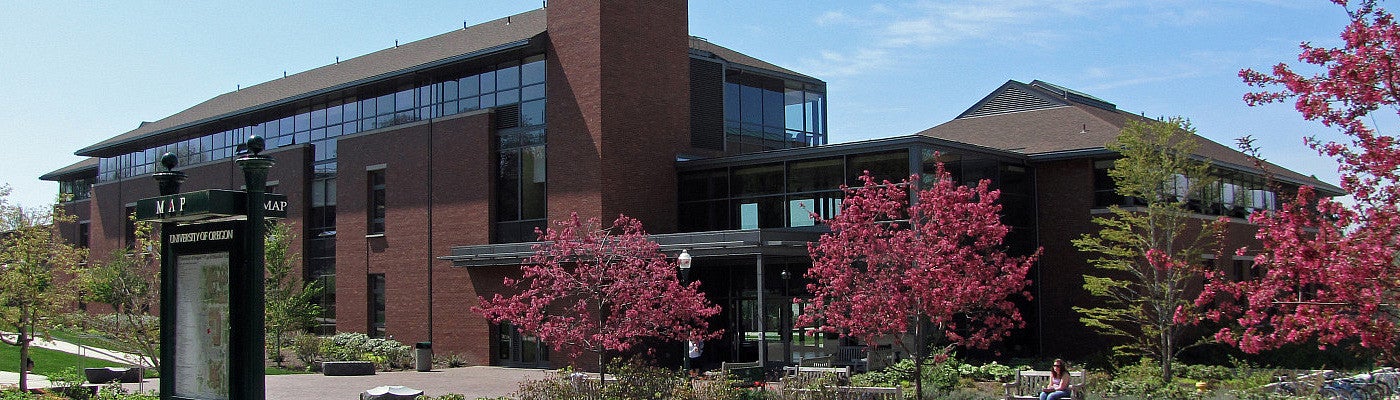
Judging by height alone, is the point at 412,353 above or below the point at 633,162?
below

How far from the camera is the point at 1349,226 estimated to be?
9617mm

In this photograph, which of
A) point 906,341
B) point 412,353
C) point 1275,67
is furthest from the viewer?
point 412,353

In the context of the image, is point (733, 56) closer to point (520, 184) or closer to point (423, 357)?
point (520, 184)

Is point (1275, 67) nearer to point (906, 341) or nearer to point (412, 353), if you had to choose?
point (906, 341)

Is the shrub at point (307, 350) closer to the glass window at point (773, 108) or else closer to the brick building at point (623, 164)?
the brick building at point (623, 164)

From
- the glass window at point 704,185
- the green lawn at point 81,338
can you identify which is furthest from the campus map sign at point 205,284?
the green lawn at point 81,338

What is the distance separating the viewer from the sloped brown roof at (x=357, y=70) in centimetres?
3612

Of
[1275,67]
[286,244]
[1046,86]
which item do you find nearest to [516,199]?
[286,244]

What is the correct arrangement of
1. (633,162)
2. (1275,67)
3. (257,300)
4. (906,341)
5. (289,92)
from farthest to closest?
(289,92) < (633,162) < (906,341) < (257,300) < (1275,67)

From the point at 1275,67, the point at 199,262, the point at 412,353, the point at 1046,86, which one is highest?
the point at 1046,86

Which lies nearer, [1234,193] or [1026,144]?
[1026,144]

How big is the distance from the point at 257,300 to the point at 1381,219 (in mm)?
11486

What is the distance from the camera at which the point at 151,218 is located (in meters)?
14.7

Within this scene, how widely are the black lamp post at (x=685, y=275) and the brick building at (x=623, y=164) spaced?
63cm
